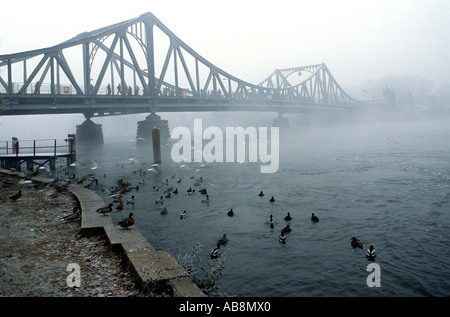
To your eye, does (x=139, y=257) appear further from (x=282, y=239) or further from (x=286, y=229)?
(x=286, y=229)

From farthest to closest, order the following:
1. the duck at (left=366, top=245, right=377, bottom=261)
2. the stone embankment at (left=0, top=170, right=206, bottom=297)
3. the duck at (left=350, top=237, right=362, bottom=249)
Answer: the duck at (left=350, top=237, right=362, bottom=249) → the duck at (left=366, top=245, right=377, bottom=261) → the stone embankment at (left=0, top=170, right=206, bottom=297)

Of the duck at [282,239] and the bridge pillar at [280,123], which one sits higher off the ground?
the bridge pillar at [280,123]

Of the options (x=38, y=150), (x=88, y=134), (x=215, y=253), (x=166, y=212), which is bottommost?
(x=215, y=253)

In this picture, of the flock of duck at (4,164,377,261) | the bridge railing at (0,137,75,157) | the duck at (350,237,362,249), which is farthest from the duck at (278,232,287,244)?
the bridge railing at (0,137,75,157)

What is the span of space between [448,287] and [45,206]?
12.3 meters

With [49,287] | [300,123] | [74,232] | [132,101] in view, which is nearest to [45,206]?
[74,232]

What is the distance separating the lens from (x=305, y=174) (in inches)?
1024

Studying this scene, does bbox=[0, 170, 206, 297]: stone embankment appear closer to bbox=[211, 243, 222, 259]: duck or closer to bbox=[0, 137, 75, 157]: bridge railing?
bbox=[211, 243, 222, 259]: duck

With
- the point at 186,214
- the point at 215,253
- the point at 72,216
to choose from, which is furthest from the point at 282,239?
the point at 72,216

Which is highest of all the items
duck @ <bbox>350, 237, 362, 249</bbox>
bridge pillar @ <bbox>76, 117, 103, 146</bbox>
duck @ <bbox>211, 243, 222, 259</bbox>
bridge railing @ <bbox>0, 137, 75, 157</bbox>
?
bridge pillar @ <bbox>76, 117, 103, 146</bbox>

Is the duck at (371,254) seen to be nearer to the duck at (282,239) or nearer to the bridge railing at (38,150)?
the duck at (282,239)

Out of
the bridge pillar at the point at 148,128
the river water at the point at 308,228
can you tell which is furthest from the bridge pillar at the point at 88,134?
the river water at the point at 308,228

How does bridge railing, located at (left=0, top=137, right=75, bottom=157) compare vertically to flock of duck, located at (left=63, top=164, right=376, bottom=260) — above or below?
above

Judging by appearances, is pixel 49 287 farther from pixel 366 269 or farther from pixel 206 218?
pixel 206 218
